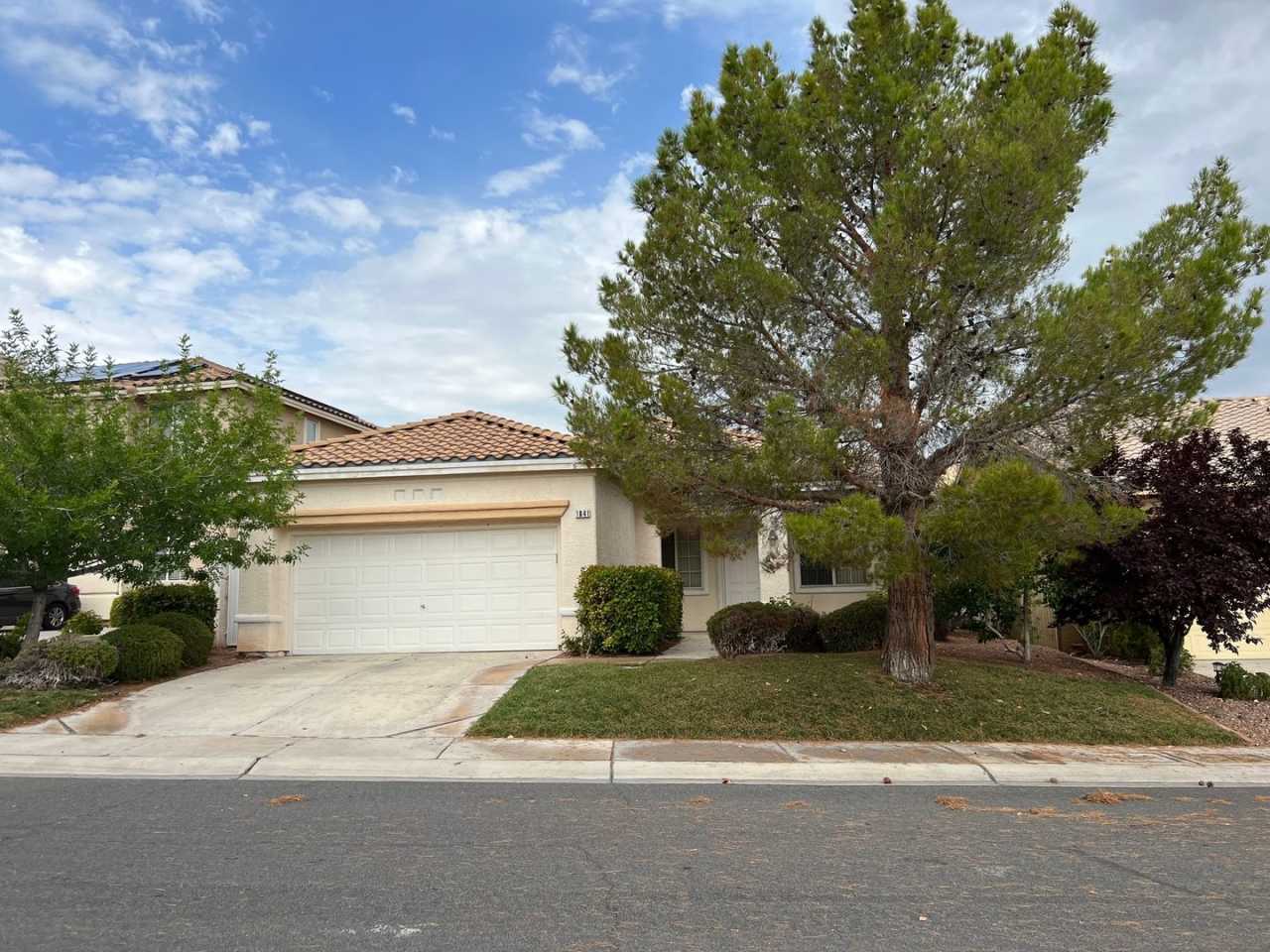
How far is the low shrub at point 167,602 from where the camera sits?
15664 mm

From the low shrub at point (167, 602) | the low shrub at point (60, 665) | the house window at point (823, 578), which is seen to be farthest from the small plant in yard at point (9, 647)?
the house window at point (823, 578)

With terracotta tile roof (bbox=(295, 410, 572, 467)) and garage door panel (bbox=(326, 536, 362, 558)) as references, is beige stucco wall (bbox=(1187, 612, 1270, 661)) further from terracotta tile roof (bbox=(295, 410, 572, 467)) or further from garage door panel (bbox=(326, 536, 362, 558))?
garage door panel (bbox=(326, 536, 362, 558))

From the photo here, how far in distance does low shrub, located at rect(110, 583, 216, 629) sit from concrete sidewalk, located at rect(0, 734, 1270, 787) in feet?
19.4

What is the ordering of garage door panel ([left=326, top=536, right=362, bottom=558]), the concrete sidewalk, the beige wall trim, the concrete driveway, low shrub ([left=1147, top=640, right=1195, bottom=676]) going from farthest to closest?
1. garage door panel ([left=326, top=536, right=362, bottom=558])
2. the beige wall trim
3. low shrub ([left=1147, top=640, right=1195, bottom=676])
4. the concrete driveway
5. the concrete sidewalk

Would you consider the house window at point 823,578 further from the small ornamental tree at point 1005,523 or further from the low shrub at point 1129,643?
the small ornamental tree at point 1005,523

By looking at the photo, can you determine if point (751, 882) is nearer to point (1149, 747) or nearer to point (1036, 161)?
point (1149, 747)

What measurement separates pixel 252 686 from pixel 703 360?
722 cm

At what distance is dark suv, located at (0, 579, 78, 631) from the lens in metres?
19.7

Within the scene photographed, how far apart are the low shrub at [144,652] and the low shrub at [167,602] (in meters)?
2.13

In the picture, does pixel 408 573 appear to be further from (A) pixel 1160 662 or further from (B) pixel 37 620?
(A) pixel 1160 662

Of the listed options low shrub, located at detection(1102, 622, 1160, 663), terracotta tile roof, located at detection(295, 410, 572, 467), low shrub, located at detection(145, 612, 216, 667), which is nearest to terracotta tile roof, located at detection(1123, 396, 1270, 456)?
low shrub, located at detection(1102, 622, 1160, 663)

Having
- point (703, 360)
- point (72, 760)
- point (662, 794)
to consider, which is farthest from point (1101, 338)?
point (72, 760)

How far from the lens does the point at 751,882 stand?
5270 millimetres

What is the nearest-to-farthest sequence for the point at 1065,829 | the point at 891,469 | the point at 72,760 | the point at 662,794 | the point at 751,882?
the point at 751,882, the point at 1065,829, the point at 662,794, the point at 72,760, the point at 891,469
